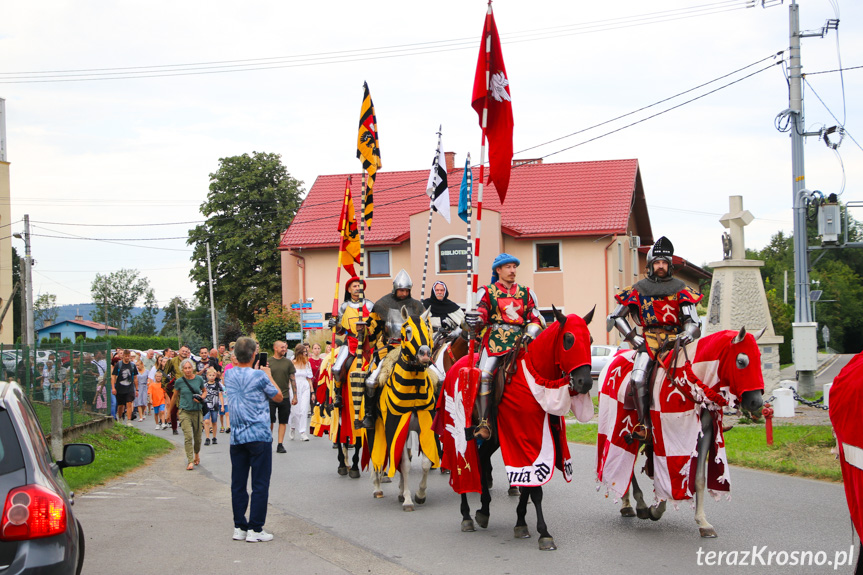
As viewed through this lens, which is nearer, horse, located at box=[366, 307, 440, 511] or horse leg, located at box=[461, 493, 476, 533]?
horse leg, located at box=[461, 493, 476, 533]

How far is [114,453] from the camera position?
15750 mm

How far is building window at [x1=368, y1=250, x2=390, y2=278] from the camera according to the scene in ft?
143

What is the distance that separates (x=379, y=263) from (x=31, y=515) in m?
39.3

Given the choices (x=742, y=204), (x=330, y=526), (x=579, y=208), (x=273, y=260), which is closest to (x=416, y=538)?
(x=330, y=526)

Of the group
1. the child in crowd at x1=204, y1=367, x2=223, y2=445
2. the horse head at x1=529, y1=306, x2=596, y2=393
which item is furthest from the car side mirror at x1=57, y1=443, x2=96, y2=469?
the child in crowd at x1=204, y1=367, x2=223, y2=445

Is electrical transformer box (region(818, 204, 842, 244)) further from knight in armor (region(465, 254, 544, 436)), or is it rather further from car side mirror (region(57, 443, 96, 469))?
car side mirror (region(57, 443, 96, 469))

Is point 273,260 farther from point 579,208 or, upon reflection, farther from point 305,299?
point 579,208

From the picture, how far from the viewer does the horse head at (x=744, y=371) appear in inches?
298

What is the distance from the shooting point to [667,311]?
8.57m

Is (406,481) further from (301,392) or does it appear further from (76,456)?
(301,392)

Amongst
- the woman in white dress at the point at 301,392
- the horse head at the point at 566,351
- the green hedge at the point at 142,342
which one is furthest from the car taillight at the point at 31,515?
the green hedge at the point at 142,342

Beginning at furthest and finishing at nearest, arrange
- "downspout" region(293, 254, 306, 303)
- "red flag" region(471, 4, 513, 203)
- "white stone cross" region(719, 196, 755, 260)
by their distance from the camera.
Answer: "downspout" region(293, 254, 306, 303)
"white stone cross" region(719, 196, 755, 260)
"red flag" region(471, 4, 513, 203)

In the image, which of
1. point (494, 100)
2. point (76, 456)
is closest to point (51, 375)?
point (494, 100)

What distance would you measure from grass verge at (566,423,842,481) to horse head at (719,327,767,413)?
4014 mm
